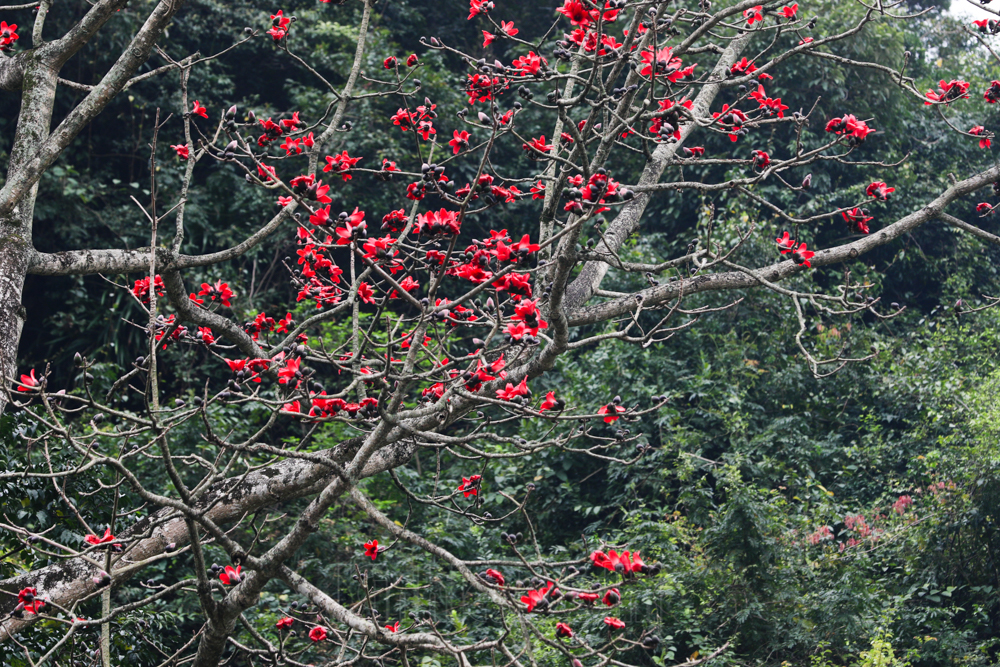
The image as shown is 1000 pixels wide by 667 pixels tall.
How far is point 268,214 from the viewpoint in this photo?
25.7 ft

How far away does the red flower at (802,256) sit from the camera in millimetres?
2879

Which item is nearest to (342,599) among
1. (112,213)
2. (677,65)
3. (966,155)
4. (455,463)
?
(455,463)

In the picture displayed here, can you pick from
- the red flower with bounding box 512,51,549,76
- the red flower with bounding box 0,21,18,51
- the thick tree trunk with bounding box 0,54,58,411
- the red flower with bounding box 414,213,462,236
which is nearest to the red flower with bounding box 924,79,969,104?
the red flower with bounding box 512,51,549,76

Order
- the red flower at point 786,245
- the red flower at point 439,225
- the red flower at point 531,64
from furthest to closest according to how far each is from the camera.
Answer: the red flower at point 786,245 < the red flower at point 531,64 < the red flower at point 439,225

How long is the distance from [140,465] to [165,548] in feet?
10.0

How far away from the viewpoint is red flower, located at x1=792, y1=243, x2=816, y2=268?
9.45 feet

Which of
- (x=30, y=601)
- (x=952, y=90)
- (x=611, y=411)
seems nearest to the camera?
(x=611, y=411)

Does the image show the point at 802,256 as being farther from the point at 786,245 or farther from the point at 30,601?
the point at 30,601

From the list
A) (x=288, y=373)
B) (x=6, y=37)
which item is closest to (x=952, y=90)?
(x=288, y=373)

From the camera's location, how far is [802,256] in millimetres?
2881

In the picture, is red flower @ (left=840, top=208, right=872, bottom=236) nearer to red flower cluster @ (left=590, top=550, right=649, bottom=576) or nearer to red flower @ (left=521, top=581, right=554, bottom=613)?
red flower cluster @ (left=590, top=550, right=649, bottom=576)

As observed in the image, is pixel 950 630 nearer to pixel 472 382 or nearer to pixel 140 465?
pixel 472 382

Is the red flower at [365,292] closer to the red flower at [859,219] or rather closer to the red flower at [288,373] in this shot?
the red flower at [288,373]

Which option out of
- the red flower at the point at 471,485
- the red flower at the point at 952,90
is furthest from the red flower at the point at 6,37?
the red flower at the point at 952,90
